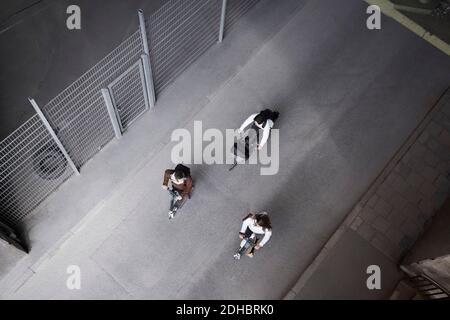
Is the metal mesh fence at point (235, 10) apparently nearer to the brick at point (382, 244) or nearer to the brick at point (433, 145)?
the brick at point (433, 145)

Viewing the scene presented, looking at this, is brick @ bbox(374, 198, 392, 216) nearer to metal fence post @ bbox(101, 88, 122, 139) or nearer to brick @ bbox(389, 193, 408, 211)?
brick @ bbox(389, 193, 408, 211)

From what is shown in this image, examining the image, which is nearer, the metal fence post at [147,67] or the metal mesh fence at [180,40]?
the metal fence post at [147,67]

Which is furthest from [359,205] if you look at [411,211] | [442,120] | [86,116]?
[86,116]

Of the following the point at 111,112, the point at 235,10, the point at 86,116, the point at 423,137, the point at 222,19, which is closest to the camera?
the point at 111,112

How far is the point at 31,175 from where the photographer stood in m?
7.32

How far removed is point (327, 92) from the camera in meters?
8.83

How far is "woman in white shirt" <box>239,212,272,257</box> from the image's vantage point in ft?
21.7

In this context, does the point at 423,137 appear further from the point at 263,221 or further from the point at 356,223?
the point at 263,221

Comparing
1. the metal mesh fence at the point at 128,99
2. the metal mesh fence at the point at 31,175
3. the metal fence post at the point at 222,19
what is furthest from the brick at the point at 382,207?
the metal mesh fence at the point at 31,175

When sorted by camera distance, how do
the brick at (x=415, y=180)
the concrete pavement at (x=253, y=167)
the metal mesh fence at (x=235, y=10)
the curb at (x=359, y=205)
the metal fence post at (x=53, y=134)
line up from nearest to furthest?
the metal fence post at (x=53, y=134) < the concrete pavement at (x=253, y=167) < the curb at (x=359, y=205) < the brick at (x=415, y=180) < the metal mesh fence at (x=235, y=10)

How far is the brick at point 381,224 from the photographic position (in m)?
7.82

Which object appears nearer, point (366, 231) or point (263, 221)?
point (263, 221)

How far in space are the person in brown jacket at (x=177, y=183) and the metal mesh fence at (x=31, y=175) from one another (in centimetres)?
195

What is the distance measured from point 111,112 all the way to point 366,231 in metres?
5.12
